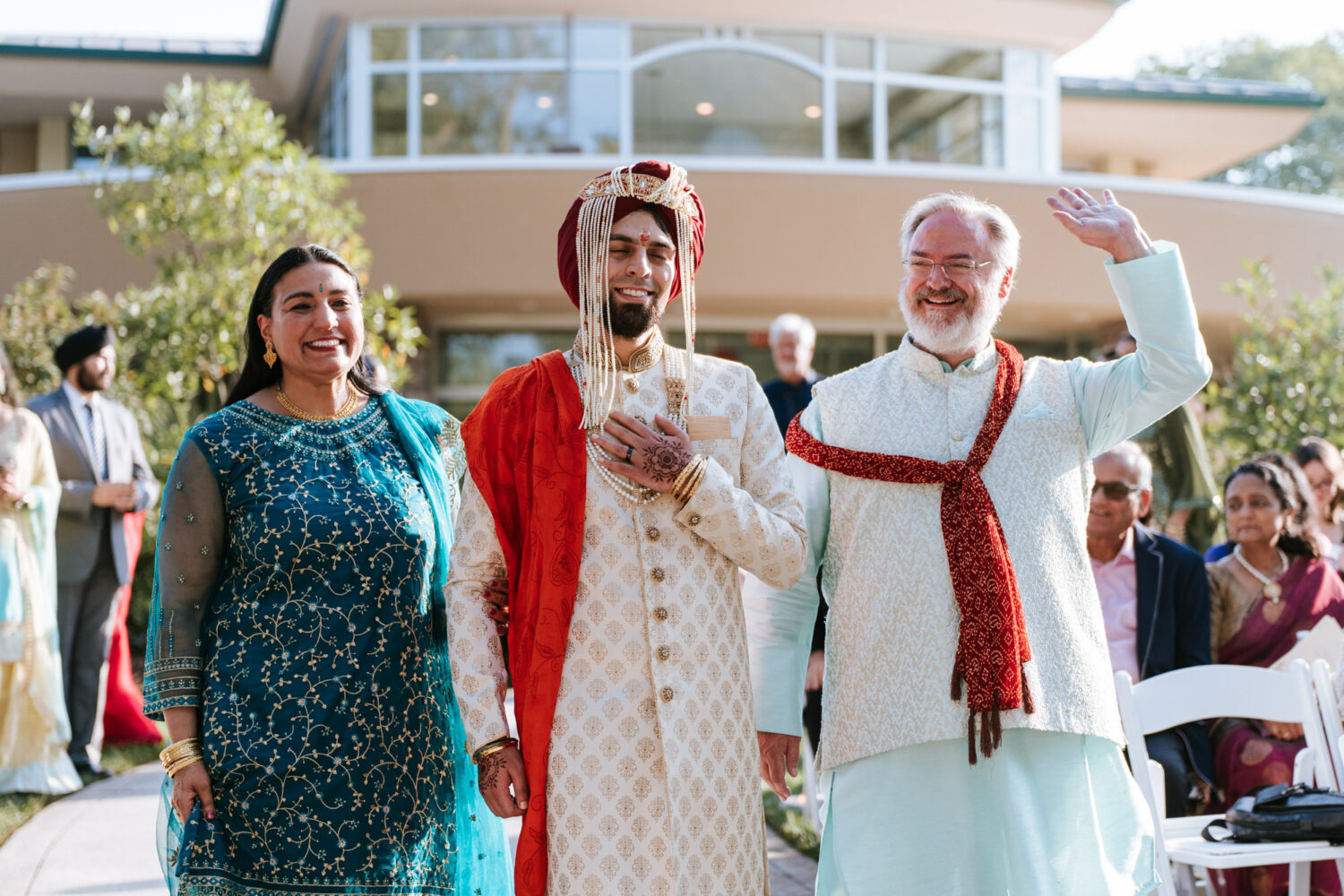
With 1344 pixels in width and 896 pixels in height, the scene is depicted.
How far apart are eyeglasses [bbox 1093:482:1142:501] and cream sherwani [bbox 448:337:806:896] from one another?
234cm

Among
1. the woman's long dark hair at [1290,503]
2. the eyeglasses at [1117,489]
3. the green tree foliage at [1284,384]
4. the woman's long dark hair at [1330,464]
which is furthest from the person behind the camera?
the green tree foliage at [1284,384]

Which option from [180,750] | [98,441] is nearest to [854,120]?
[98,441]

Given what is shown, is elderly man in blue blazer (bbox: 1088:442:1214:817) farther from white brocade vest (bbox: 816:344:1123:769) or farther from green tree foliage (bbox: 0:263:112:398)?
green tree foliage (bbox: 0:263:112:398)

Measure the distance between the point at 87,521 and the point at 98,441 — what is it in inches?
16.5

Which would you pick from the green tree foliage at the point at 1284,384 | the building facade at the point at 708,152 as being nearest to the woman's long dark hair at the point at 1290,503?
the green tree foliage at the point at 1284,384

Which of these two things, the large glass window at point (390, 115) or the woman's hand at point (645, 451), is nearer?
the woman's hand at point (645, 451)

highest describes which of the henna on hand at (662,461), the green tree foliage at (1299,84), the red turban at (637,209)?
the green tree foliage at (1299,84)

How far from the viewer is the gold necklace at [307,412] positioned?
334 centimetres

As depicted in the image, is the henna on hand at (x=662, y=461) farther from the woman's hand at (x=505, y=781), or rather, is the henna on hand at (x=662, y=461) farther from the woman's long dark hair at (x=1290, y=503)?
the woman's long dark hair at (x=1290, y=503)

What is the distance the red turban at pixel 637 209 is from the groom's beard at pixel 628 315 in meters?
0.09

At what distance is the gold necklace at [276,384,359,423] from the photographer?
132 inches

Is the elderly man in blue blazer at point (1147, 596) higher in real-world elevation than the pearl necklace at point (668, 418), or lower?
lower

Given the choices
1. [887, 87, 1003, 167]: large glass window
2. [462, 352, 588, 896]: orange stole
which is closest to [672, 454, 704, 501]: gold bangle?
[462, 352, 588, 896]: orange stole

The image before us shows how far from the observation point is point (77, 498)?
696 centimetres
